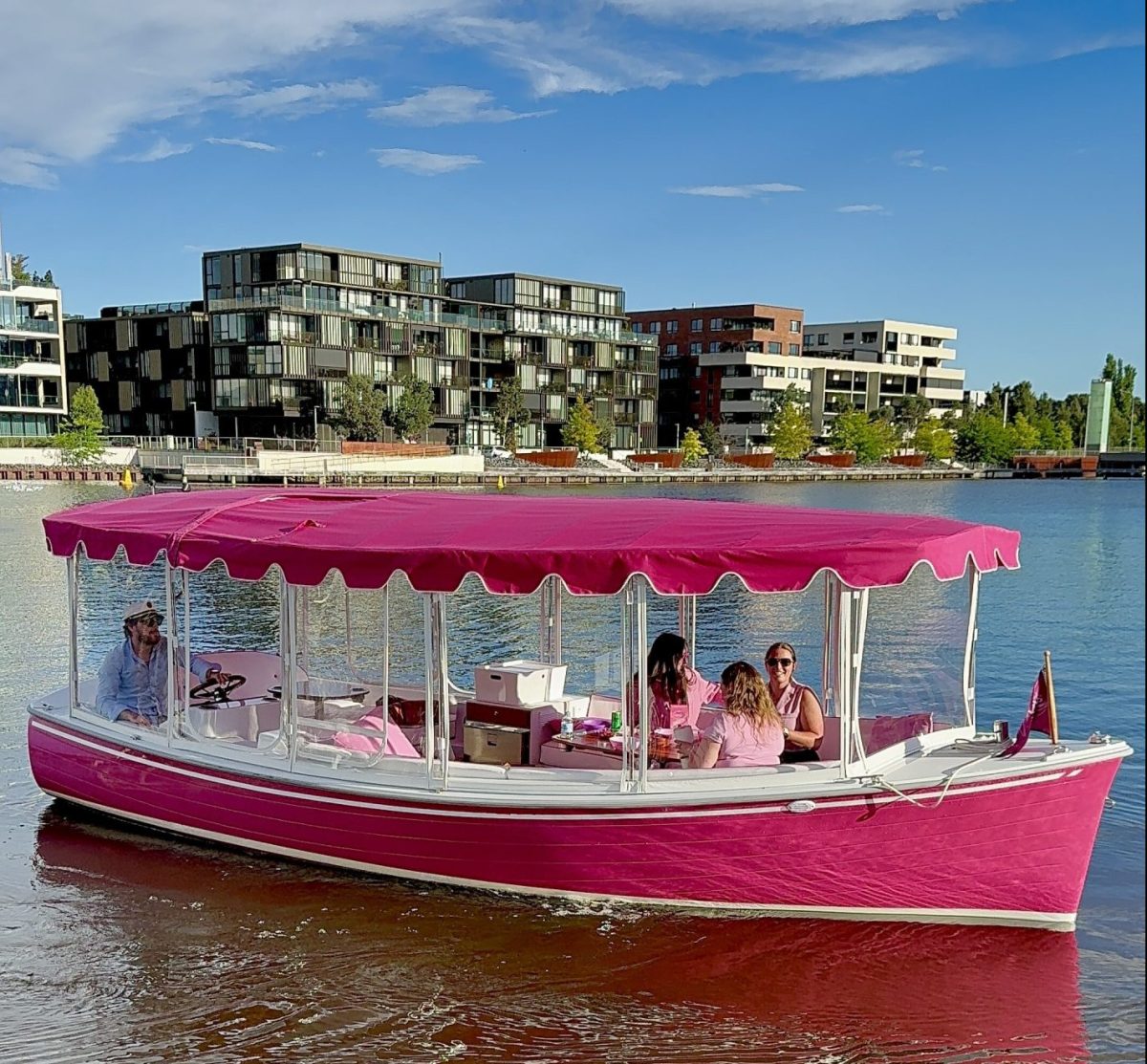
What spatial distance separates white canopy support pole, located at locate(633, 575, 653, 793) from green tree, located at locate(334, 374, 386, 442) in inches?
3104

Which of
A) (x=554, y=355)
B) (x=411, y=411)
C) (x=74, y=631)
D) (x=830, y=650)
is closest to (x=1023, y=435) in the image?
(x=554, y=355)

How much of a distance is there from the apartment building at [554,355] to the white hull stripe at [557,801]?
90483 millimetres

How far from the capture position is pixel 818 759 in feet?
32.8

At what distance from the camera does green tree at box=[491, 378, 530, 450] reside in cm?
9819

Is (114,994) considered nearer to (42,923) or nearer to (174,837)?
(42,923)

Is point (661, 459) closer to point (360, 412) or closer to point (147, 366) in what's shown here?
point (360, 412)

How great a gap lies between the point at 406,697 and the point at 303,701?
3.55 ft

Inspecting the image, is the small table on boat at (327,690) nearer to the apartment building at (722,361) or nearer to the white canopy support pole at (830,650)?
the white canopy support pole at (830,650)

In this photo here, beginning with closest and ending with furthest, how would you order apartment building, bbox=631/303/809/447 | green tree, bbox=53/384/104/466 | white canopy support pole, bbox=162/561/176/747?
white canopy support pole, bbox=162/561/176/747, green tree, bbox=53/384/104/466, apartment building, bbox=631/303/809/447

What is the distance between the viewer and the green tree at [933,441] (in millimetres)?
126625

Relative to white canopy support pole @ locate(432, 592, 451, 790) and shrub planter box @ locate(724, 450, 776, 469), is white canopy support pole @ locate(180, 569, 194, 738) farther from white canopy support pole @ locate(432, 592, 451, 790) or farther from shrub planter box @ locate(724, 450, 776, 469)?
shrub planter box @ locate(724, 450, 776, 469)

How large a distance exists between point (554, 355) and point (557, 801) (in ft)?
321

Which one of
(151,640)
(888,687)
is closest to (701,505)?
(888,687)

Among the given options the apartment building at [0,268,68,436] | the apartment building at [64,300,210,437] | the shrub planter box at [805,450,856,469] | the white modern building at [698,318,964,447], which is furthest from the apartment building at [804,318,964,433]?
the apartment building at [0,268,68,436]
